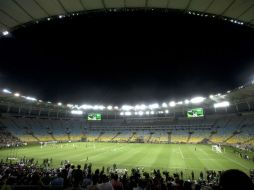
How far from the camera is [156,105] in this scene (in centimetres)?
8488

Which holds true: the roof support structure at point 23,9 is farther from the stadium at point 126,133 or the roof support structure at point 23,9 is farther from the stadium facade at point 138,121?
the stadium facade at point 138,121

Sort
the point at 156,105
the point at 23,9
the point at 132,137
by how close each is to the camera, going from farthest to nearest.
Answer: 1. the point at 132,137
2. the point at 156,105
3. the point at 23,9

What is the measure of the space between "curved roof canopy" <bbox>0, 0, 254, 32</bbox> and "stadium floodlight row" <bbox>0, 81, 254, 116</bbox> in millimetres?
41684

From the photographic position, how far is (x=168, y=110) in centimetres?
9319

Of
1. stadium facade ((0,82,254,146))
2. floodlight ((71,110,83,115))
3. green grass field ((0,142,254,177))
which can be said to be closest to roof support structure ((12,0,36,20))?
green grass field ((0,142,254,177))

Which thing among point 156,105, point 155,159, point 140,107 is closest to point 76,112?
point 140,107

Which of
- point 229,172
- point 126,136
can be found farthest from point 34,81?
point 229,172

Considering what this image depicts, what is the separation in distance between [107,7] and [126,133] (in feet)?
273

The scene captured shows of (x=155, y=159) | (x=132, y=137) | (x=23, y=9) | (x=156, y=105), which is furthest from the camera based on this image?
(x=132, y=137)

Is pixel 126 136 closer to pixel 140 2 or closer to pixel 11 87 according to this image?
pixel 11 87

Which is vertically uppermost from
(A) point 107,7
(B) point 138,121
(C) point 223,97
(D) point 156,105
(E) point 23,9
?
(D) point 156,105

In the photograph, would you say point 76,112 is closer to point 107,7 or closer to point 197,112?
point 197,112

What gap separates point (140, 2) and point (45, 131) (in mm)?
80687

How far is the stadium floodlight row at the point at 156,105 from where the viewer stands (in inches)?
2315
